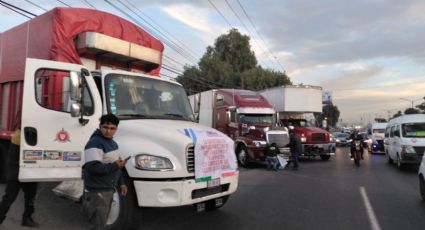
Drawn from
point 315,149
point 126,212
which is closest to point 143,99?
point 126,212

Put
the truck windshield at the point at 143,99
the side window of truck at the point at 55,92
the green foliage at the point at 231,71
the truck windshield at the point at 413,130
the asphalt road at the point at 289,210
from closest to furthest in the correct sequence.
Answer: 1. the side window of truck at the point at 55,92
2. the truck windshield at the point at 143,99
3. the asphalt road at the point at 289,210
4. the truck windshield at the point at 413,130
5. the green foliage at the point at 231,71

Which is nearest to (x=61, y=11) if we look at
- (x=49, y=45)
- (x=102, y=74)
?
(x=49, y=45)

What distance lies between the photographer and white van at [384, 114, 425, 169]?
16219mm

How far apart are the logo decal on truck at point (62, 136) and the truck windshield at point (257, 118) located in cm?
1291

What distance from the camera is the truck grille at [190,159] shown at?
6340 mm

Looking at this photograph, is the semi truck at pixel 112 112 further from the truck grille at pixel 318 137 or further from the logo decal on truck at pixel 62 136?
the truck grille at pixel 318 137

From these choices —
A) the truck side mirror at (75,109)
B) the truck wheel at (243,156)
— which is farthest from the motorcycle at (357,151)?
the truck side mirror at (75,109)

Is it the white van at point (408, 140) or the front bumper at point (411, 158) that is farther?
the white van at point (408, 140)

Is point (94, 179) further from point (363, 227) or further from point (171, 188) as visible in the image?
point (363, 227)

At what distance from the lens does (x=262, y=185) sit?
40.7 feet

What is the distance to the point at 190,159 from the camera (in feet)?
20.9

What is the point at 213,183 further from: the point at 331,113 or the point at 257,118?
the point at 331,113

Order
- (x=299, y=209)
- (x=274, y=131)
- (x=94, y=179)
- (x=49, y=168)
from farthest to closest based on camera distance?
(x=274, y=131) < (x=299, y=209) < (x=49, y=168) < (x=94, y=179)

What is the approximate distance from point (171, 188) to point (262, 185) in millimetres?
6574
